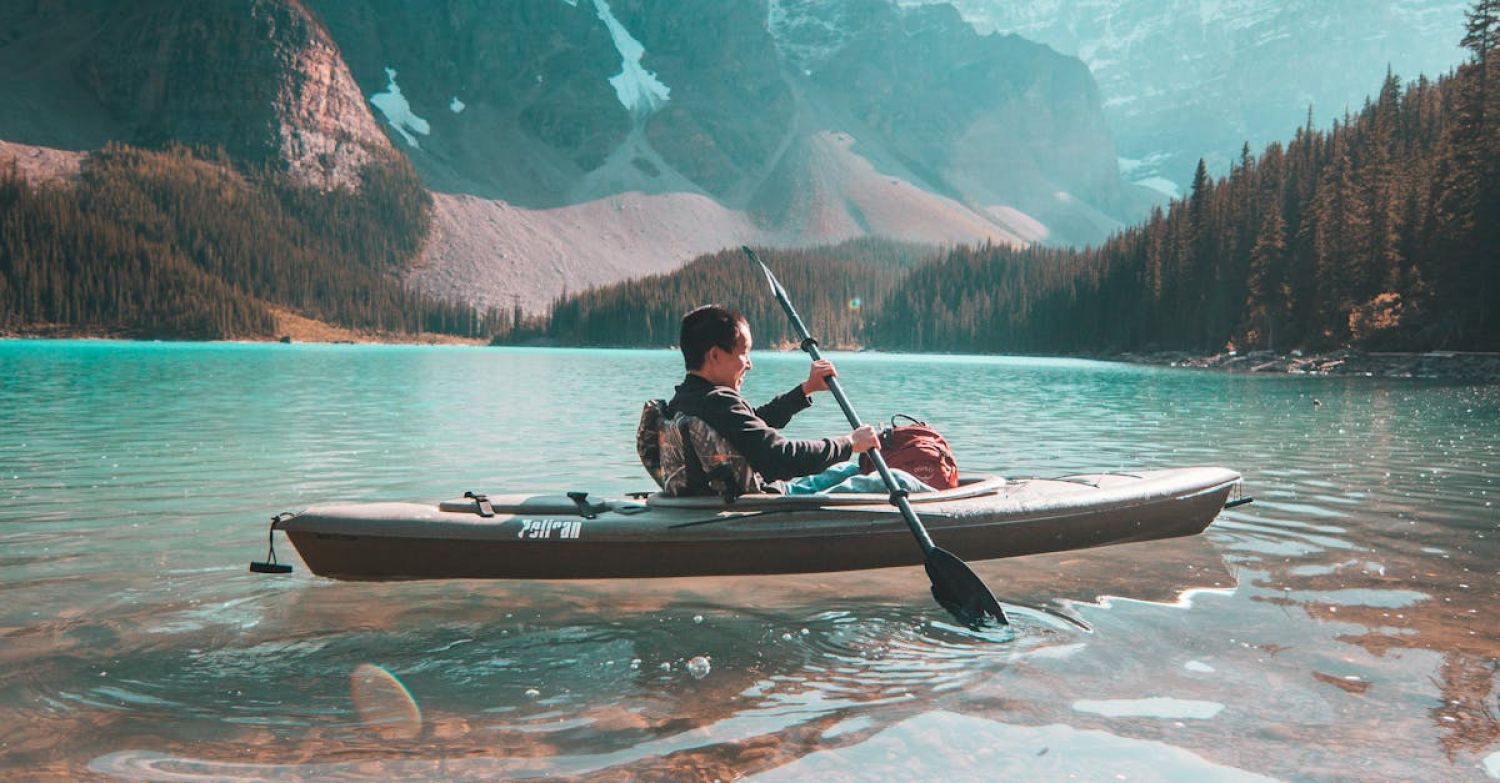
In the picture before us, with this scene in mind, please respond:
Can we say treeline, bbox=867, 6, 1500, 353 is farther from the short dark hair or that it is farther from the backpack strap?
the short dark hair

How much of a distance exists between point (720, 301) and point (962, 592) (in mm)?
163582

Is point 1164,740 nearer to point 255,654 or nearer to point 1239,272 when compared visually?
point 255,654

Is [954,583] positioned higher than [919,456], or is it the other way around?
[919,456]

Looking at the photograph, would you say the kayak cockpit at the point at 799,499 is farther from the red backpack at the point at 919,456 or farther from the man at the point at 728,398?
the man at the point at 728,398

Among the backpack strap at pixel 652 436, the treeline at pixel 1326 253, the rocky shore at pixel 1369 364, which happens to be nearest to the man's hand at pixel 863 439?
the backpack strap at pixel 652 436

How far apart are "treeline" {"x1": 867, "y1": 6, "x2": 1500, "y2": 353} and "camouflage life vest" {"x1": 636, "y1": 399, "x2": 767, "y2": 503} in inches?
2322

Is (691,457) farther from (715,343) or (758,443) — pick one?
(715,343)

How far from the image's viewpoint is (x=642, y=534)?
808 cm

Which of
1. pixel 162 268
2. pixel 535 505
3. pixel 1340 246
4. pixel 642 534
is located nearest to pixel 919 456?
pixel 642 534

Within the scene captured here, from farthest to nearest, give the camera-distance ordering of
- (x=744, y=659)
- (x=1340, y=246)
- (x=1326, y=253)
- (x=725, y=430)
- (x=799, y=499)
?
(x=1326, y=253)
(x=1340, y=246)
(x=799, y=499)
(x=725, y=430)
(x=744, y=659)

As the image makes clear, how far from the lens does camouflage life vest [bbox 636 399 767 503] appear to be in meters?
8.03

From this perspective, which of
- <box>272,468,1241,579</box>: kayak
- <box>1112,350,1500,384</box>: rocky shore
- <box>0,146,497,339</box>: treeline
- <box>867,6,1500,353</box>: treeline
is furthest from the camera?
<box>0,146,497,339</box>: treeline

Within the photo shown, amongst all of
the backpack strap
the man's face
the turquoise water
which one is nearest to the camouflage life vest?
the backpack strap

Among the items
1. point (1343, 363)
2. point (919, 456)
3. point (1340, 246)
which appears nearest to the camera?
point (919, 456)
